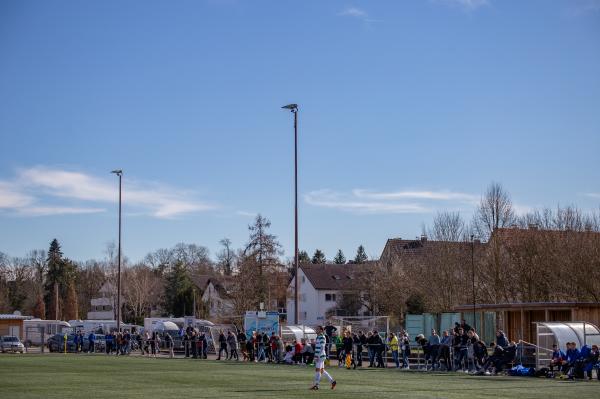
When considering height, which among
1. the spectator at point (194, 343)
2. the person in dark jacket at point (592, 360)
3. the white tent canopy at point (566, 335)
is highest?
the white tent canopy at point (566, 335)

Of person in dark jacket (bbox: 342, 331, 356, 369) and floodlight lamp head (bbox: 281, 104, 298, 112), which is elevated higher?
floodlight lamp head (bbox: 281, 104, 298, 112)

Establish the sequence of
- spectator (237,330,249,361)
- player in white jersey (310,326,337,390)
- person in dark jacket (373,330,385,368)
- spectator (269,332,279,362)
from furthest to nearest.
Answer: spectator (237,330,249,361)
spectator (269,332,279,362)
person in dark jacket (373,330,385,368)
player in white jersey (310,326,337,390)

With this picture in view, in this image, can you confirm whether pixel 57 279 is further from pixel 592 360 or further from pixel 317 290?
pixel 592 360

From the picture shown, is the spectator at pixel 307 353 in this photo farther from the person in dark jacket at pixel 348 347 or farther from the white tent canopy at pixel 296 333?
the white tent canopy at pixel 296 333

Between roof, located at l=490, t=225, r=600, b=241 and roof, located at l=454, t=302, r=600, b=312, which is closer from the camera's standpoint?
roof, located at l=454, t=302, r=600, b=312

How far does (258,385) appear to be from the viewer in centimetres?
2445

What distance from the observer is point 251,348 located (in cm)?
4188

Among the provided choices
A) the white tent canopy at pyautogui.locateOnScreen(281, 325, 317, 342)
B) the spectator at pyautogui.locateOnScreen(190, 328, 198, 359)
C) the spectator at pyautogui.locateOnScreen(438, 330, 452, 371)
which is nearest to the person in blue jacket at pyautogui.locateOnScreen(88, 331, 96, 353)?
the spectator at pyautogui.locateOnScreen(190, 328, 198, 359)

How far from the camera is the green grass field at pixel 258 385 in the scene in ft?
69.3

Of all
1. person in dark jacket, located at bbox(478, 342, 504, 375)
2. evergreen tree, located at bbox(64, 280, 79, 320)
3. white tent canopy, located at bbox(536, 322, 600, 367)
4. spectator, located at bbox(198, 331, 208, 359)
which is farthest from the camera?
evergreen tree, located at bbox(64, 280, 79, 320)

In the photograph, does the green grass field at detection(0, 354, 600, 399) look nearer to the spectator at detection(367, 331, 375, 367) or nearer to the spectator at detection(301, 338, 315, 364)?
the spectator at detection(367, 331, 375, 367)

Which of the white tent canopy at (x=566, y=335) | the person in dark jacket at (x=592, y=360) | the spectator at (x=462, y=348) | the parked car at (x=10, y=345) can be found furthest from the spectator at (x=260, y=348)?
the parked car at (x=10, y=345)

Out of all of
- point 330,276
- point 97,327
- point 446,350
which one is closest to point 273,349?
point 446,350

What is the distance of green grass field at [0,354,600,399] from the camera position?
21109mm
